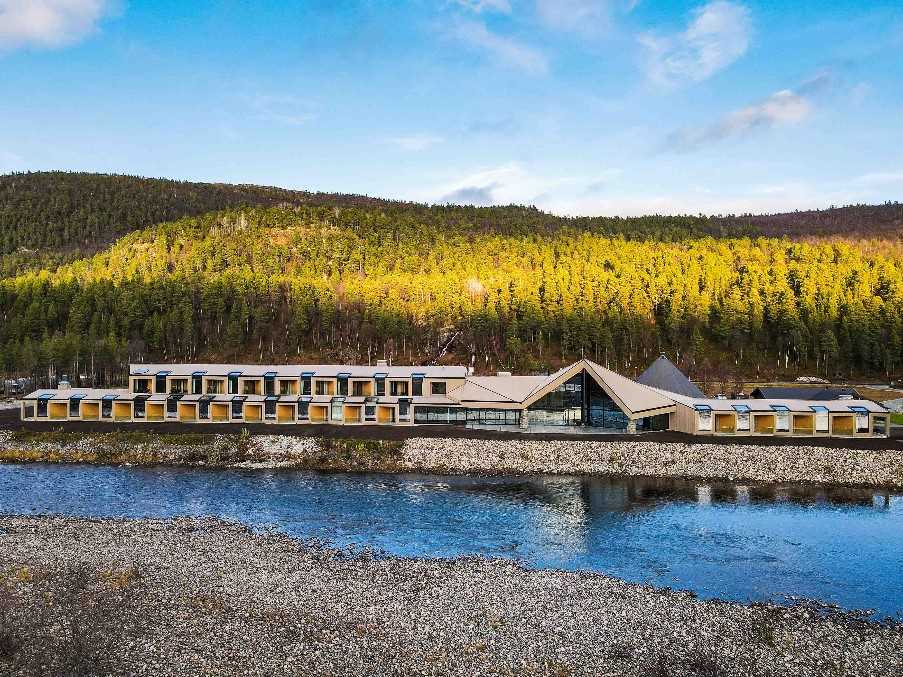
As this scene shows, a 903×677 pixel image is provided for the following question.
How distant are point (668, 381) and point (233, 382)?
35169 mm

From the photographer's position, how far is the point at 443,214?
156125 millimetres

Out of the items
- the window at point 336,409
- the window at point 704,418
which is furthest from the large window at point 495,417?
the window at point 704,418

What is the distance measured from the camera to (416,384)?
54125 millimetres

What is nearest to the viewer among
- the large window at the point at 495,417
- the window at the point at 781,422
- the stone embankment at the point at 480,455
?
the stone embankment at the point at 480,455

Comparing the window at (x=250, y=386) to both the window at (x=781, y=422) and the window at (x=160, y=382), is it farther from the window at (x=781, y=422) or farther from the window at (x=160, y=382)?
the window at (x=781, y=422)

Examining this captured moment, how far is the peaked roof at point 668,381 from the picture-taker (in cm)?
5469

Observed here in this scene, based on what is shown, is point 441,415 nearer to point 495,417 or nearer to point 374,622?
point 495,417

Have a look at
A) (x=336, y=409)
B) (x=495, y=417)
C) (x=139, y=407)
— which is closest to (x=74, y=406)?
(x=139, y=407)

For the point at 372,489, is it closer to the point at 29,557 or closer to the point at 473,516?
the point at 473,516

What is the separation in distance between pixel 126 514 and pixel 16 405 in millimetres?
36145

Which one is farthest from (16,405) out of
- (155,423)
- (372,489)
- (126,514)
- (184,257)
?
(184,257)

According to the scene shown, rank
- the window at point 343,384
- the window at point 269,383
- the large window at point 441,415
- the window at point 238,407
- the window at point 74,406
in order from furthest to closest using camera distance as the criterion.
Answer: the window at point 269,383 < the window at point 343,384 < the window at point 74,406 < the window at point 238,407 < the large window at point 441,415

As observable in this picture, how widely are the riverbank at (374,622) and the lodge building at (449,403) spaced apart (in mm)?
23647

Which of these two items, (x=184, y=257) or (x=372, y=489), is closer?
(x=372, y=489)
